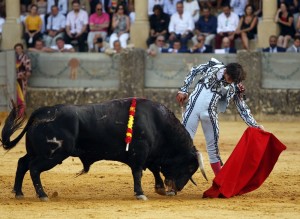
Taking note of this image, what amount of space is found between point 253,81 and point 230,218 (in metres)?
11.4

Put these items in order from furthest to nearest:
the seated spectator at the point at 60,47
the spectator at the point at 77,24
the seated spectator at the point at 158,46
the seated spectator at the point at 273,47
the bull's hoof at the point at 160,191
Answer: the spectator at the point at 77,24 → the seated spectator at the point at 60,47 → the seated spectator at the point at 158,46 → the seated spectator at the point at 273,47 → the bull's hoof at the point at 160,191

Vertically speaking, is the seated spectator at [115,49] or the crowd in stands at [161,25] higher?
the crowd in stands at [161,25]

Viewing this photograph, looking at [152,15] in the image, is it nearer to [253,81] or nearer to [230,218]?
[253,81]

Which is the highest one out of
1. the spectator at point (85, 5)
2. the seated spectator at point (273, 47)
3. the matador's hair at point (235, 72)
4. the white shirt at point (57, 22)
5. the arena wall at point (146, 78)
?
the matador's hair at point (235, 72)

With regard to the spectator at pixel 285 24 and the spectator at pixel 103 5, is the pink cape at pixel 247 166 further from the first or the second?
the spectator at pixel 103 5

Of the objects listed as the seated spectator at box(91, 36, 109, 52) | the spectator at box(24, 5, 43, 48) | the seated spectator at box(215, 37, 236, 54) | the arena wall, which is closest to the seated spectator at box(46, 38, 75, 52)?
the arena wall

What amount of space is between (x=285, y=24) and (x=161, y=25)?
8.14 ft

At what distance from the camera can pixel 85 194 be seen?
11.9 meters

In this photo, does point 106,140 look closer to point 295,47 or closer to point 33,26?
point 295,47

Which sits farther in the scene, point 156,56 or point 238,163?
point 156,56

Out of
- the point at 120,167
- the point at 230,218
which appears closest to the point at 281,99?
the point at 120,167

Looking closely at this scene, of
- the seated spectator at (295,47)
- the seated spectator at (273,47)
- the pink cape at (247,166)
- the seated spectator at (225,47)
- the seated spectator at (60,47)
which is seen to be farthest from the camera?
the seated spectator at (60,47)

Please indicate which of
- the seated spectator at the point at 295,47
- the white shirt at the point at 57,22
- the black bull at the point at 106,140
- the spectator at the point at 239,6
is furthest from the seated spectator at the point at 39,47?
the black bull at the point at 106,140

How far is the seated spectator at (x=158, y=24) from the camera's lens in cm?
2223
